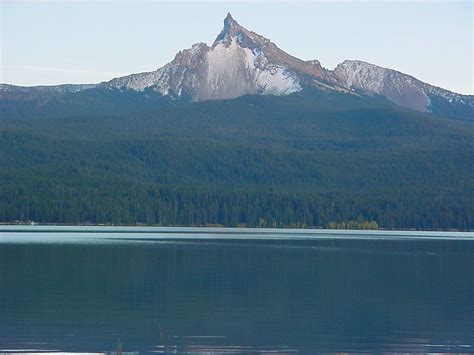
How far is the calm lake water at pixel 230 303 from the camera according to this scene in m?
33.5

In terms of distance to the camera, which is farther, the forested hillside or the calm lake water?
the forested hillside

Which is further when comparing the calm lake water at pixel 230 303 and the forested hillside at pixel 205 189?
the forested hillside at pixel 205 189

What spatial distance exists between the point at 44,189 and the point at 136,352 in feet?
403

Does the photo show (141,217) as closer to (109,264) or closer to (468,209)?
(468,209)

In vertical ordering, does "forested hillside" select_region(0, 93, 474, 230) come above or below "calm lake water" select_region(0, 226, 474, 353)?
below

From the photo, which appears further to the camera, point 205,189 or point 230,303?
point 205,189

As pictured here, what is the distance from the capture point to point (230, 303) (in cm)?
4212

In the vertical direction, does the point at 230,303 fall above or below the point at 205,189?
above

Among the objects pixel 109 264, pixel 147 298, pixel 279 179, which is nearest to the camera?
pixel 147 298

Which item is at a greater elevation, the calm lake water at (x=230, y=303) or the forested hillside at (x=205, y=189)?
the calm lake water at (x=230, y=303)

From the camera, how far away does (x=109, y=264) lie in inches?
2288

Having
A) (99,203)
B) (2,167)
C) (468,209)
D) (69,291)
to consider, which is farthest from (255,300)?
(2,167)

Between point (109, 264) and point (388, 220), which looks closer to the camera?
point (109, 264)

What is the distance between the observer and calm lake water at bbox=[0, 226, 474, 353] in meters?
33.5
